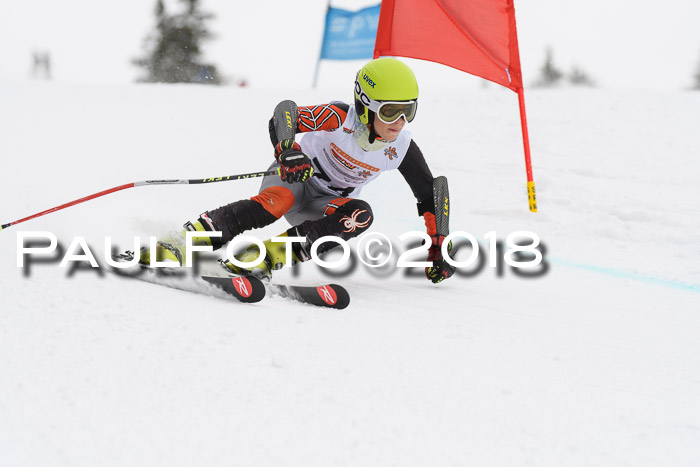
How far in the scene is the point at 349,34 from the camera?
1099cm

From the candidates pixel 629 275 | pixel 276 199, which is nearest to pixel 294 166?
pixel 276 199

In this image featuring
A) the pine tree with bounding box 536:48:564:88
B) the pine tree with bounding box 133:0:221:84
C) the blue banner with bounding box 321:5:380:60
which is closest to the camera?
the blue banner with bounding box 321:5:380:60

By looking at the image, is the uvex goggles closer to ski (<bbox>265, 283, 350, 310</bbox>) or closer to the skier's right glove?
the skier's right glove

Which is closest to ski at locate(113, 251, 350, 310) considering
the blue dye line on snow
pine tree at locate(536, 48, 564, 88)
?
the blue dye line on snow

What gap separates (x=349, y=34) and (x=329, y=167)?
836cm

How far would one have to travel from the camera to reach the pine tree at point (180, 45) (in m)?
24.6

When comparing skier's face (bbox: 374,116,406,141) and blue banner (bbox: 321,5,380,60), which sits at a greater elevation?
blue banner (bbox: 321,5,380,60)

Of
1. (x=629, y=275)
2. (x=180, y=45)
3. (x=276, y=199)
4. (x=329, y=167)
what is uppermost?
(x=180, y=45)

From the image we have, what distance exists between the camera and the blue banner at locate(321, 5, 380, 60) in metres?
10.7

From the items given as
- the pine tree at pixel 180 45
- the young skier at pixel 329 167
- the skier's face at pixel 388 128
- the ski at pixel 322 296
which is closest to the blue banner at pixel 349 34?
the young skier at pixel 329 167

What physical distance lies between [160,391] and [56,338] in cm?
41

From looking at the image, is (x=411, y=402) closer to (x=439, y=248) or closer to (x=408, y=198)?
(x=439, y=248)

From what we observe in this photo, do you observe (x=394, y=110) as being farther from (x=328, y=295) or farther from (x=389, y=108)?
(x=328, y=295)

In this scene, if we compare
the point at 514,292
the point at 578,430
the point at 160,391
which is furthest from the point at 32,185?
the point at 578,430
